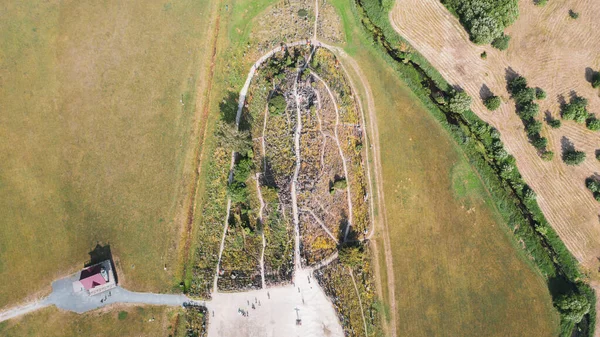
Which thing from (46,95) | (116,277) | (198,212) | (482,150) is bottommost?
(482,150)

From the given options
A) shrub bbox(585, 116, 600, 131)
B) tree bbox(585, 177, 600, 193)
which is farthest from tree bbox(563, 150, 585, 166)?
shrub bbox(585, 116, 600, 131)

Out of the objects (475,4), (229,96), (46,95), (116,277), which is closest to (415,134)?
(475,4)

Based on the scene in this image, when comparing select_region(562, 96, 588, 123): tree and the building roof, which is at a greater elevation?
the building roof

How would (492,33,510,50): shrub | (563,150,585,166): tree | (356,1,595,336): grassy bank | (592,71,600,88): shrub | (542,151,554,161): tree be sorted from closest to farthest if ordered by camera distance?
(356,1,595,336): grassy bank, (563,150,585,166): tree, (542,151,554,161): tree, (592,71,600,88): shrub, (492,33,510,50): shrub

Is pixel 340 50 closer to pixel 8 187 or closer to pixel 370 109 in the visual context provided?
pixel 370 109

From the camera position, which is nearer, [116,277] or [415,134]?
[116,277]

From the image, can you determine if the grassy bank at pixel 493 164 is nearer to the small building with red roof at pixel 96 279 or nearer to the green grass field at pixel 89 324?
the green grass field at pixel 89 324

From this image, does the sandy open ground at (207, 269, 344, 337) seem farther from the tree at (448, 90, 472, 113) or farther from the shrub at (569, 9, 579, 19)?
the shrub at (569, 9, 579, 19)
